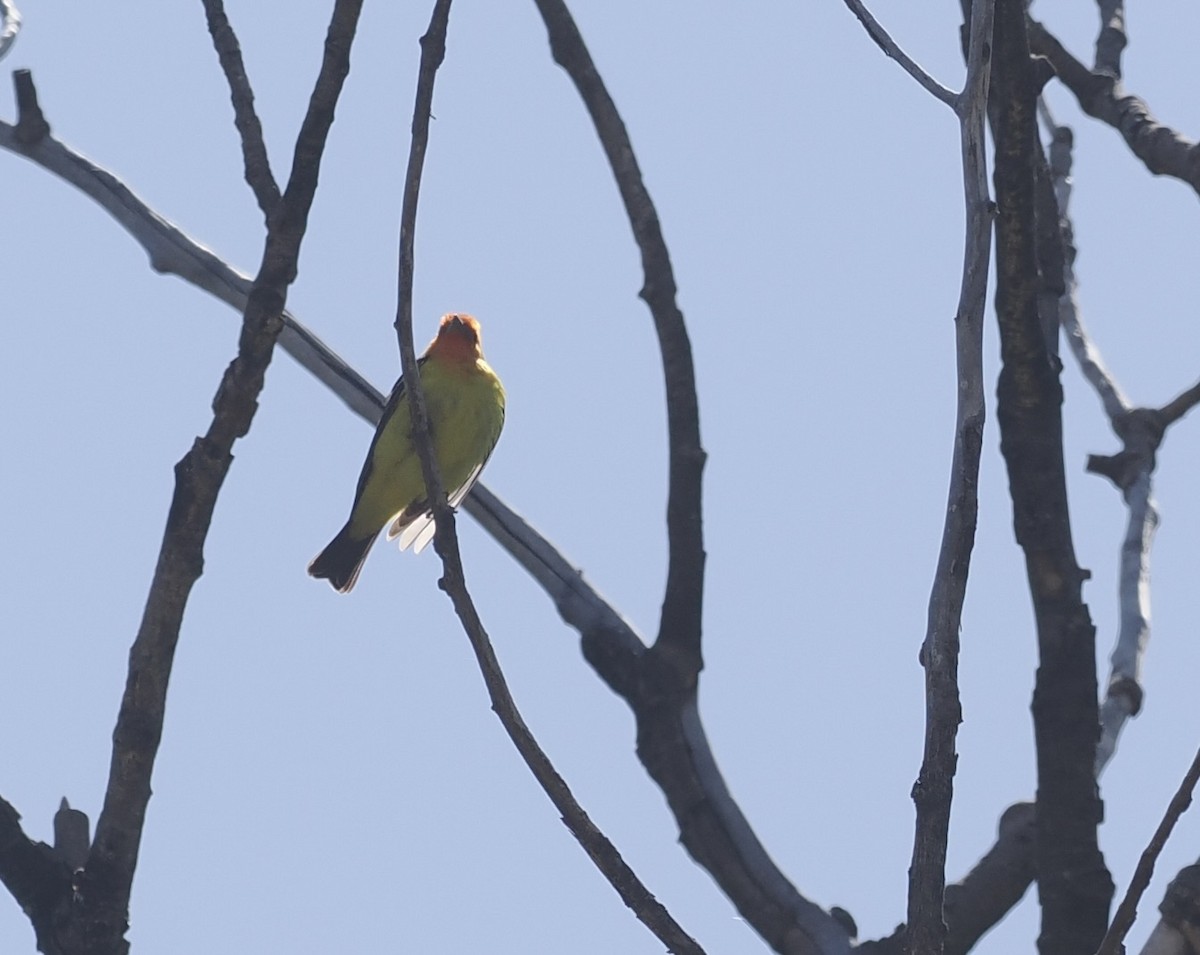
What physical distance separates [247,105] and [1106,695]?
131 inches

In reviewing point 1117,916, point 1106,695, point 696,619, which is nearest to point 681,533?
point 696,619

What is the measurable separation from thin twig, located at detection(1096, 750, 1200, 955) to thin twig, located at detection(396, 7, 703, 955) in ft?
2.86

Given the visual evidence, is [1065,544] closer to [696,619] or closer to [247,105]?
[696,619]

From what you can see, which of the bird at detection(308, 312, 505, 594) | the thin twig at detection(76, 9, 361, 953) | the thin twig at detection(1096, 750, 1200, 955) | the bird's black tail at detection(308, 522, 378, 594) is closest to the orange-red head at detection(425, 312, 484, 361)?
the bird at detection(308, 312, 505, 594)

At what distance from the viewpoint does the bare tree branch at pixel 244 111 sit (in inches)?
209

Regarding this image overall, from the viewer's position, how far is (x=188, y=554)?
4.45 metres

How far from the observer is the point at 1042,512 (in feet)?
16.4

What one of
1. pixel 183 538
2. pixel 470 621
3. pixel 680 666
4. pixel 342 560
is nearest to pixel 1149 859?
pixel 470 621

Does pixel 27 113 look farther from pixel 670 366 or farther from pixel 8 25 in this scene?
pixel 670 366

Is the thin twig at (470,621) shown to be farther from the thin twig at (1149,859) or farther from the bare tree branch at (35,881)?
the bare tree branch at (35,881)

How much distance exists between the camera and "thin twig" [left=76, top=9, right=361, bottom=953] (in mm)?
4402

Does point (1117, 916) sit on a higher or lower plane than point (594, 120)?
lower

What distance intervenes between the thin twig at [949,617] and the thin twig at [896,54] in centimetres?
40

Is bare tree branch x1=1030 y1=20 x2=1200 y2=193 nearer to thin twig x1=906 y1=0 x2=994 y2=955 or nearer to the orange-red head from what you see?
thin twig x1=906 y1=0 x2=994 y2=955
